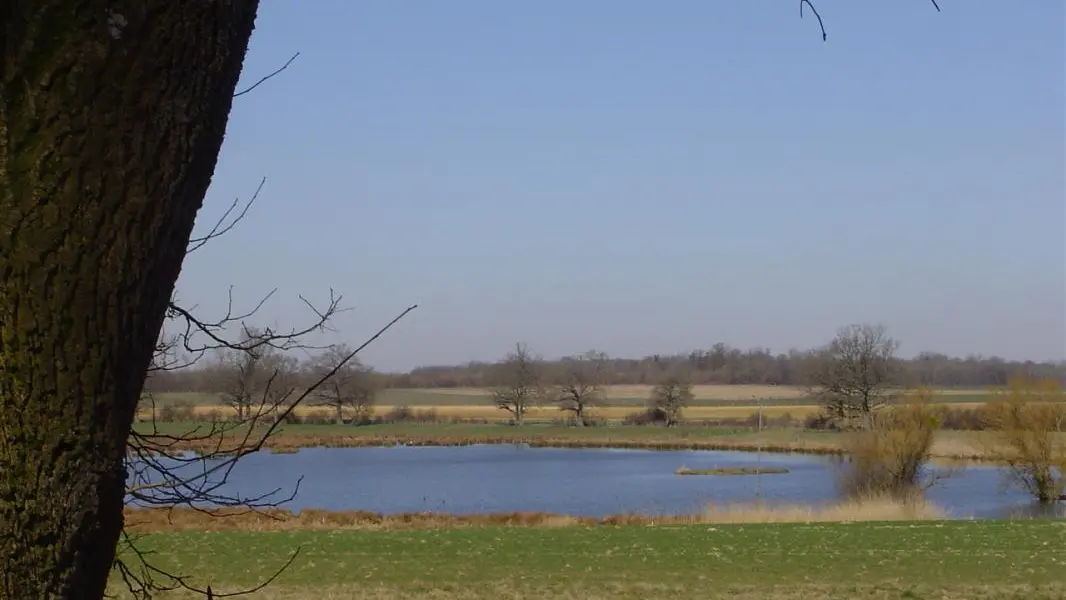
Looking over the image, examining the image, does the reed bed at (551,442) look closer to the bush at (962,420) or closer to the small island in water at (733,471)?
the bush at (962,420)

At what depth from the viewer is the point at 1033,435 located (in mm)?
32531

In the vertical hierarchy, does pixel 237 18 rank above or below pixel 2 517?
above

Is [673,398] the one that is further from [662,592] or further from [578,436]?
[662,592]

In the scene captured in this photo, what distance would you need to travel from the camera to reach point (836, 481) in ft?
105

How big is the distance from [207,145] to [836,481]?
3270 cm

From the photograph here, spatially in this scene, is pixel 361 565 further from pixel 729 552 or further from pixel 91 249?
pixel 91 249

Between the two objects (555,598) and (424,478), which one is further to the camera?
(424,478)

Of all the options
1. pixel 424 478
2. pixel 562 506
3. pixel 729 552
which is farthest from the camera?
pixel 424 478

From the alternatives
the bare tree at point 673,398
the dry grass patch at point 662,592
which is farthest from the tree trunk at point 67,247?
the bare tree at point 673,398

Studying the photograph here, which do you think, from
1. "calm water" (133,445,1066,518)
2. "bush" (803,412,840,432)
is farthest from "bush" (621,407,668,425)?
"calm water" (133,445,1066,518)

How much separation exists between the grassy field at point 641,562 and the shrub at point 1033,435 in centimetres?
1424

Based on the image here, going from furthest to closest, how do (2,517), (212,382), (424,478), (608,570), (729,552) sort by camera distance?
(424,478) → (729,552) → (608,570) → (212,382) → (2,517)

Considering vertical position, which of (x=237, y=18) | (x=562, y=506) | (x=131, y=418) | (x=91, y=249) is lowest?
(x=562, y=506)

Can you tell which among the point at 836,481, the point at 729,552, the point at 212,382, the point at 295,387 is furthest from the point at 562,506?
the point at 295,387
